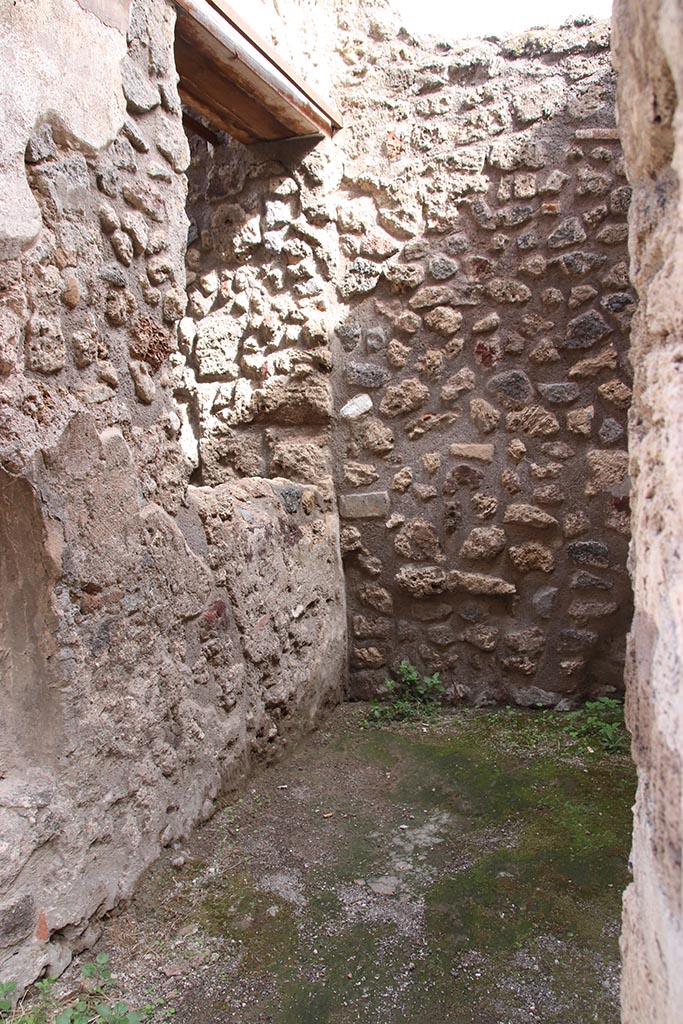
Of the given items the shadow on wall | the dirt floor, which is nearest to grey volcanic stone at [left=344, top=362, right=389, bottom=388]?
the dirt floor

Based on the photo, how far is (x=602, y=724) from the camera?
10.4ft

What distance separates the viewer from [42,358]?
73.0 inches

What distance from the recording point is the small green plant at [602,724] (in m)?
3.06

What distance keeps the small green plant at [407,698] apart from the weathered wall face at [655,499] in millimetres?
2521

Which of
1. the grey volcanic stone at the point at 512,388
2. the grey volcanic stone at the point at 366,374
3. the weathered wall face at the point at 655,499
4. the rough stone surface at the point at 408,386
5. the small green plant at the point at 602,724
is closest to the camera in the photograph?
the weathered wall face at the point at 655,499

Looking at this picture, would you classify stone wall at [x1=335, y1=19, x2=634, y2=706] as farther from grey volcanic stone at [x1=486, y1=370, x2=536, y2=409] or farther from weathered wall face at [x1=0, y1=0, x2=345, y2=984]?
weathered wall face at [x1=0, y1=0, x2=345, y2=984]

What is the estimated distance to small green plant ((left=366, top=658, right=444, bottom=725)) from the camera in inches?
138

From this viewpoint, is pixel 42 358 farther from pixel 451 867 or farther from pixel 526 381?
pixel 526 381

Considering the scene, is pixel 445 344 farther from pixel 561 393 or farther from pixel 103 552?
pixel 103 552

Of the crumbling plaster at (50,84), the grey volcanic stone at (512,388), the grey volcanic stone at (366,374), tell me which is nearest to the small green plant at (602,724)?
the grey volcanic stone at (512,388)

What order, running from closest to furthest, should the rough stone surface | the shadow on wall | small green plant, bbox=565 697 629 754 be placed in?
the shadow on wall < small green plant, bbox=565 697 629 754 < the rough stone surface

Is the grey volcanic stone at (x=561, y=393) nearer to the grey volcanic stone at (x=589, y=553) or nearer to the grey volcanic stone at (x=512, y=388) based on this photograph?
the grey volcanic stone at (x=512, y=388)

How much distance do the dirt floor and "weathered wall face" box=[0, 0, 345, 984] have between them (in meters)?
0.20

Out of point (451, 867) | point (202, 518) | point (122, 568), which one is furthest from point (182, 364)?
point (451, 867)
